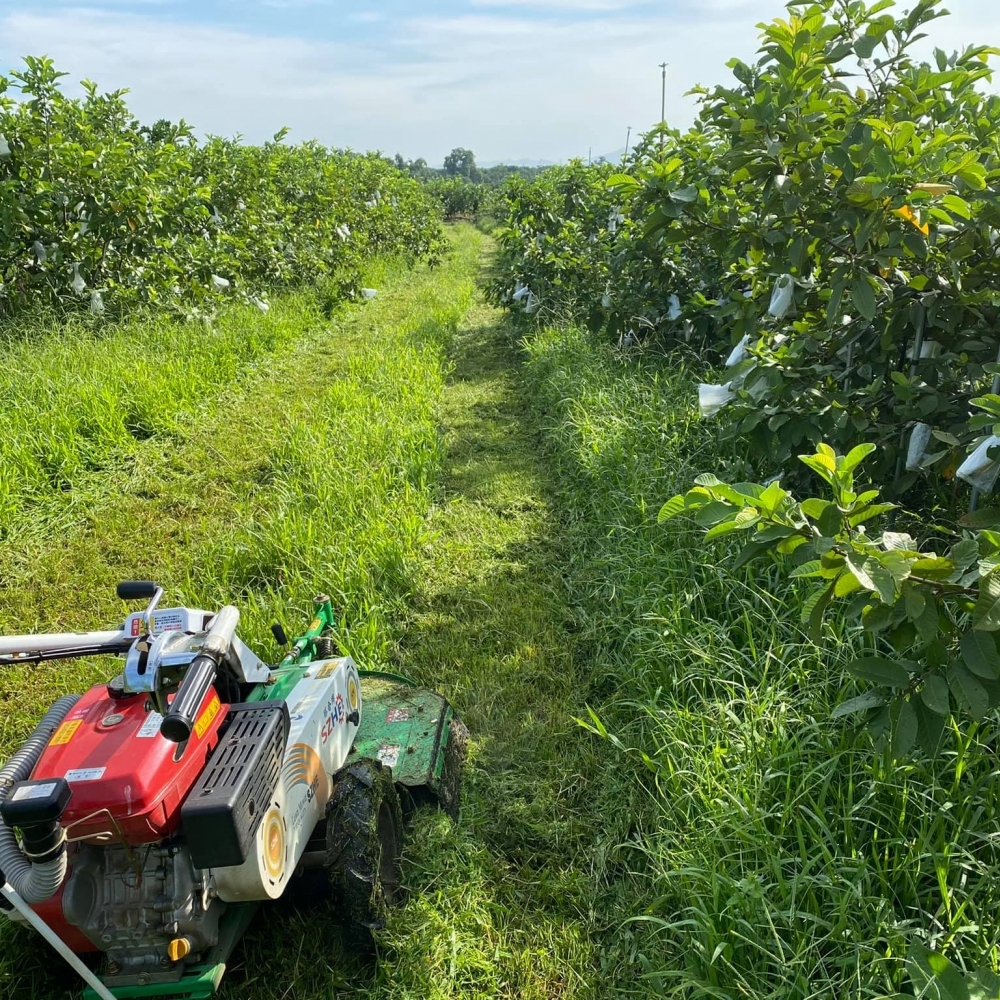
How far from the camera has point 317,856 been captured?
6.35 ft

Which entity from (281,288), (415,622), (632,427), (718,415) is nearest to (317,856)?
(415,622)

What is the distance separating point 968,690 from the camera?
4.34 ft

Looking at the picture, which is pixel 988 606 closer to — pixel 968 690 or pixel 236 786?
pixel 968 690

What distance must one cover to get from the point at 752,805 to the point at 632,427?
2.72 m

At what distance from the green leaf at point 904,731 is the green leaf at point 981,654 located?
14 centimetres

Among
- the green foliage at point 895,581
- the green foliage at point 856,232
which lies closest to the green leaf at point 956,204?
the green foliage at point 856,232

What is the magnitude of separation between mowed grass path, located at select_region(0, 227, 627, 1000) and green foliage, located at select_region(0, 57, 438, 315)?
5.42 ft

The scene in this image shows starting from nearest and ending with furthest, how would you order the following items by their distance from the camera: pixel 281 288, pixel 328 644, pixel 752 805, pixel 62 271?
pixel 752 805 < pixel 328 644 < pixel 62 271 < pixel 281 288

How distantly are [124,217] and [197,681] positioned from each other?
243 inches

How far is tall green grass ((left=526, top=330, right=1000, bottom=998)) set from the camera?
167cm

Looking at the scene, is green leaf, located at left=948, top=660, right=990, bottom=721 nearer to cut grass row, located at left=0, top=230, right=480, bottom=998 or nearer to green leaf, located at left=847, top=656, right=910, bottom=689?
green leaf, located at left=847, top=656, right=910, bottom=689

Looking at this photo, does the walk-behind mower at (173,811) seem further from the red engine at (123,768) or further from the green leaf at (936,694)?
the green leaf at (936,694)

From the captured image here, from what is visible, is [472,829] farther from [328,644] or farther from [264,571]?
[264,571]

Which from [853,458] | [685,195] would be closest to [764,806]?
[853,458]
